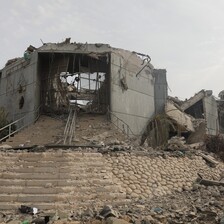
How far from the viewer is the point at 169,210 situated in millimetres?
8680

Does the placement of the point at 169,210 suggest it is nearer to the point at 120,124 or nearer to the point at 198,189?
the point at 198,189

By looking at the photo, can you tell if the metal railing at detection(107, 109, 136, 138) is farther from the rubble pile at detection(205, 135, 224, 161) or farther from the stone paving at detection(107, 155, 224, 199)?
the stone paving at detection(107, 155, 224, 199)

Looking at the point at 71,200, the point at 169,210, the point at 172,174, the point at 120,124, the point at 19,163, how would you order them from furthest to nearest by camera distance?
the point at 120,124
the point at 172,174
the point at 19,163
the point at 71,200
the point at 169,210

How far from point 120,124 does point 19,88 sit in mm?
6473

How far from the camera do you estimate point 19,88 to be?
19422 millimetres

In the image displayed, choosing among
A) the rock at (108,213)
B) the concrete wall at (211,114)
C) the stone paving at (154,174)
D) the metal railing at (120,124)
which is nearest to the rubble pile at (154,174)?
the stone paving at (154,174)

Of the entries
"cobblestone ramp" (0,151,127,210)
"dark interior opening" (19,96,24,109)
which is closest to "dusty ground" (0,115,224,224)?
"cobblestone ramp" (0,151,127,210)

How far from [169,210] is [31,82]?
40.4ft

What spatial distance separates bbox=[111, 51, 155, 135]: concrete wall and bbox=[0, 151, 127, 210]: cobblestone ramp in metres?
7.27

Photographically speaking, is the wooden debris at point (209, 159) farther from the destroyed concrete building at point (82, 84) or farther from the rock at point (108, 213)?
the rock at point (108, 213)

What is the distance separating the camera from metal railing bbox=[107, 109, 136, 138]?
701 inches

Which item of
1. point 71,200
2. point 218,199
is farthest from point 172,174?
point 71,200

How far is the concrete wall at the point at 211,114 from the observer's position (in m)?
24.9

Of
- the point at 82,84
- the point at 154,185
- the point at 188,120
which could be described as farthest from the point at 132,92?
the point at 154,185
